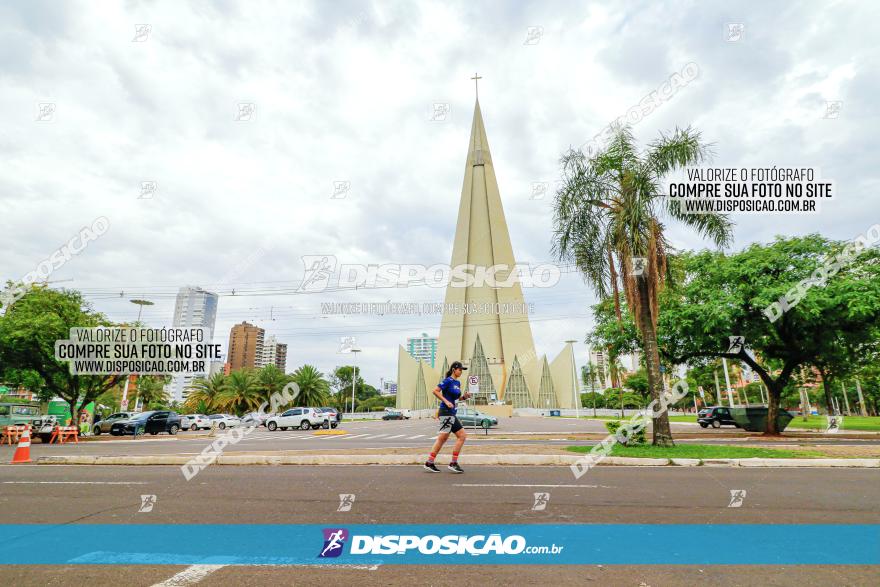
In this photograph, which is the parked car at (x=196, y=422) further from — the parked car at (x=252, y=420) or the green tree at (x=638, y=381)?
the green tree at (x=638, y=381)

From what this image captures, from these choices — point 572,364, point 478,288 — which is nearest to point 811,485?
point 572,364

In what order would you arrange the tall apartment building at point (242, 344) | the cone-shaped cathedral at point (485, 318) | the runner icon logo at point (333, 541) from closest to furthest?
the runner icon logo at point (333, 541)
the cone-shaped cathedral at point (485, 318)
the tall apartment building at point (242, 344)

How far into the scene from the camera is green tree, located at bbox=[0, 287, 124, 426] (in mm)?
22688

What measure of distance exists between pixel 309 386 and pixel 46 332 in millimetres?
37402

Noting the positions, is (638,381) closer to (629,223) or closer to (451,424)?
(629,223)

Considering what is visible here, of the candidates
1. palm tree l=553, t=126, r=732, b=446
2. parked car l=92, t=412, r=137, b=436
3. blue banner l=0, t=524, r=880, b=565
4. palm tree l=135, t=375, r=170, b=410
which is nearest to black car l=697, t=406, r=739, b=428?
palm tree l=553, t=126, r=732, b=446

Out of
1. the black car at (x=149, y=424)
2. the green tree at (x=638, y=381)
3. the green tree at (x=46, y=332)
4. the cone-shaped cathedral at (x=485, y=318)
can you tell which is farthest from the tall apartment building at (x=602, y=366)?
the black car at (x=149, y=424)

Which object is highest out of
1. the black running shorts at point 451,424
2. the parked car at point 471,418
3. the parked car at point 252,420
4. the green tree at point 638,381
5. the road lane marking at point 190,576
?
the green tree at point 638,381

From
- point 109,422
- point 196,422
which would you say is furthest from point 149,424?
point 196,422

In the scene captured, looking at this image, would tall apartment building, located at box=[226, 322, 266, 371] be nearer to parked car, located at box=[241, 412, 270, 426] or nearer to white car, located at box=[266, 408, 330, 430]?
parked car, located at box=[241, 412, 270, 426]

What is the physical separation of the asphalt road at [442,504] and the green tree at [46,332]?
56.9 feet

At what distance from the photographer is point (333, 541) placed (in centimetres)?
428

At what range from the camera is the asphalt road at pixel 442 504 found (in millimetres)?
3554

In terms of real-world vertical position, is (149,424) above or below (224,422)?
above
